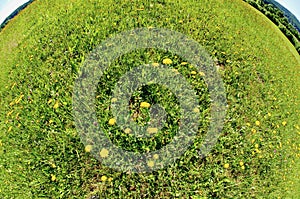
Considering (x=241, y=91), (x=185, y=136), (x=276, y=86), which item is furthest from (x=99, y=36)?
(x=276, y=86)

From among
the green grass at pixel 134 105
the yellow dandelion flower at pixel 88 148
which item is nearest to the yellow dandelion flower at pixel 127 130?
the green grass at pixel 134 105

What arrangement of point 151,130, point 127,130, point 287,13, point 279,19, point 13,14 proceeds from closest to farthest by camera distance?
point 127,130, point 151,130, point 13,14, point 279,19, point 287,13

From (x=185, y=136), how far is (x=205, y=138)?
16.0 inches

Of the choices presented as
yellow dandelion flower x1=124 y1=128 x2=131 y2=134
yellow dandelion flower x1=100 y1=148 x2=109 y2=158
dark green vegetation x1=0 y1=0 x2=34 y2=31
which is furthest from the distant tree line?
yellow dandelion flower x1=100 y1=148 x2=109 y2=158

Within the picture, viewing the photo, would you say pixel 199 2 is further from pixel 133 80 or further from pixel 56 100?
pixel 56 100

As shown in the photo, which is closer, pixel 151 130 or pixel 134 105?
pixel 151 130

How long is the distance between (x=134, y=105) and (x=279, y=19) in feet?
32.8

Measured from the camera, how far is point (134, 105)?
16.1 ft

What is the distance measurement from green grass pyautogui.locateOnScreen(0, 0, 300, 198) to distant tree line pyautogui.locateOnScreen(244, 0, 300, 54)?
4.35 metres

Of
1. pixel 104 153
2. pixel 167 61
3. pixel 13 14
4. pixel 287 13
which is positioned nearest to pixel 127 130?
pixel 104 153

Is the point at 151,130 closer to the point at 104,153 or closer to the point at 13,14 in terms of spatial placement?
the point at 104,153

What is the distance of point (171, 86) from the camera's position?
506cm

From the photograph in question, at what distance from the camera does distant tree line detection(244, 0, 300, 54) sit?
11.6 metres

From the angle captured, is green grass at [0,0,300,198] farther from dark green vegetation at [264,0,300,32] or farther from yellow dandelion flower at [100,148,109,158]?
dark green vegetation at [264,0,300,32]
